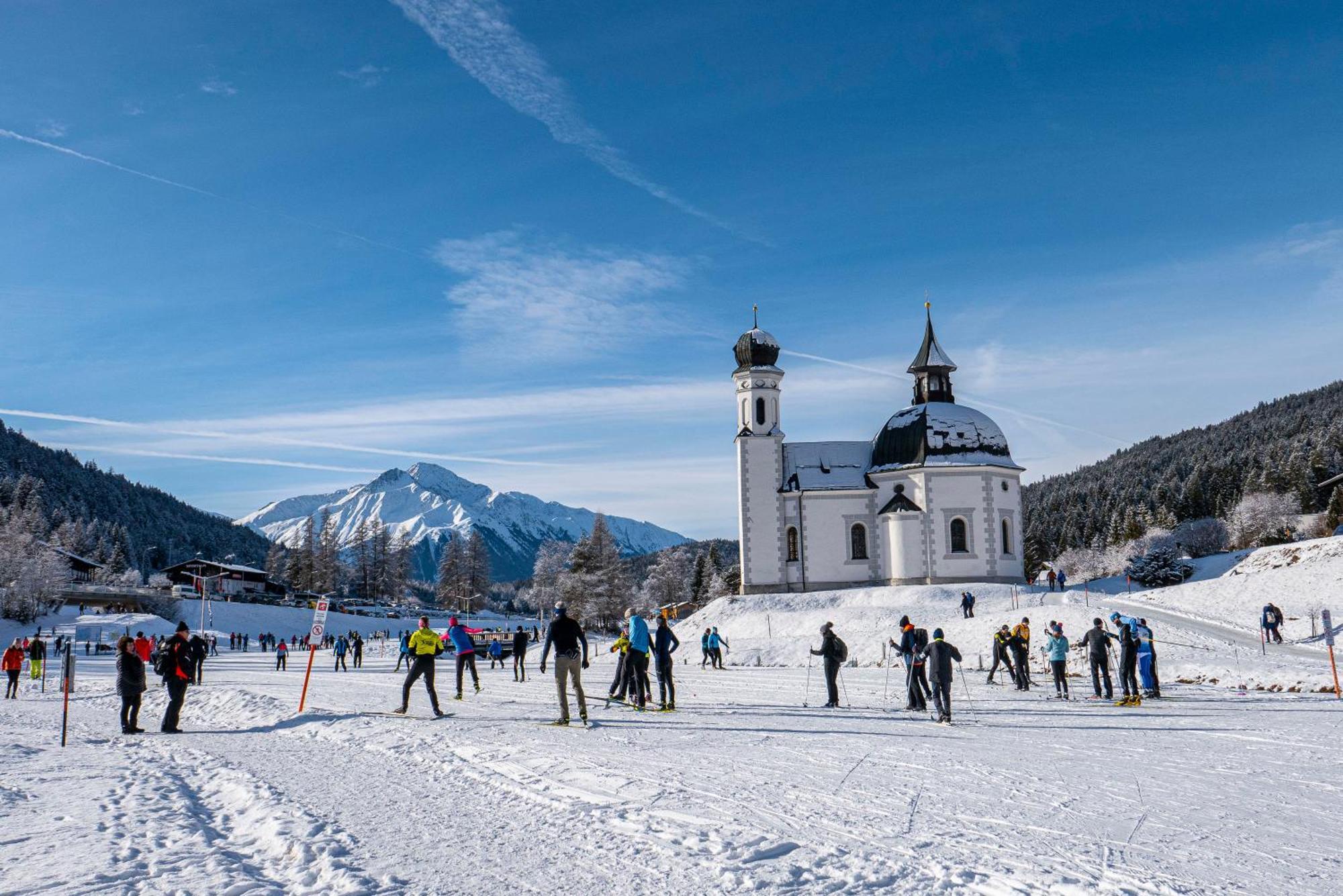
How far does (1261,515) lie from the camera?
83562 millimetres

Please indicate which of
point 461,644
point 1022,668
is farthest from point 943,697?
point 461,644

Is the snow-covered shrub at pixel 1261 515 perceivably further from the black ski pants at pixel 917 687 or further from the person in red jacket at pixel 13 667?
the person in red jacket at pixel 13 667

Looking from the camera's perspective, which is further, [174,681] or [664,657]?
[664,657]

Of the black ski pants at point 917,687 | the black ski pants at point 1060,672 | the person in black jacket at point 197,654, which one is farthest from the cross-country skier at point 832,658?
the person in black jacket at point 197,654

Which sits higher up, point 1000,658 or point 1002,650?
point 1002,650

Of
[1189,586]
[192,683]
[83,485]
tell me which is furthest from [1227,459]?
[83,485]

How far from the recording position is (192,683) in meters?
26.0

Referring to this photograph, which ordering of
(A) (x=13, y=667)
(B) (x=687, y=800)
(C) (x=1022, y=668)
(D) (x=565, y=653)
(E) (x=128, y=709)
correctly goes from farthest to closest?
(A) (x=13, y=667)
(C) (x=1022, y=668)
(E) (x=128, y=709)
(D) (x=565, y=653)
(B) (x=687, y=800)

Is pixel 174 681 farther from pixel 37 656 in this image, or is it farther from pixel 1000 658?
pixel 37 656

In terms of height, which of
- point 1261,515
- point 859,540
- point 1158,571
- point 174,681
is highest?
point 1261,515

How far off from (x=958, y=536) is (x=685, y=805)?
47.5 meters

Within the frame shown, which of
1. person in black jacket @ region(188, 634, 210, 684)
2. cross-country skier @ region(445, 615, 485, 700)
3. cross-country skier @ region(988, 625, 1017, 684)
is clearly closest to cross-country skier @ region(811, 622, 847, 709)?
cross-country skier @ region(988, 625, 1017, 684)

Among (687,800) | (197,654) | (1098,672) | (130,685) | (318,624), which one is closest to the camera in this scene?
(687,800)

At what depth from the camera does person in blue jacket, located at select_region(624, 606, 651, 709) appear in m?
16.1
